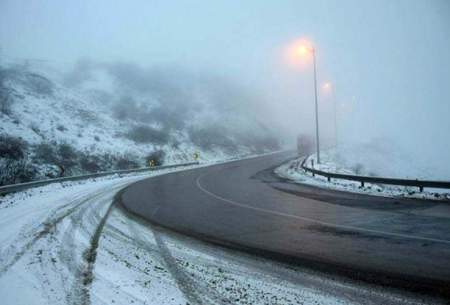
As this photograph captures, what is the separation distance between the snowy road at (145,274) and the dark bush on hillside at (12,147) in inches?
706

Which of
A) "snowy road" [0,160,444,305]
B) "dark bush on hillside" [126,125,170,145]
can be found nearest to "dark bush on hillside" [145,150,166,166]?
"dark bush on hillside" [126,125,170,145]

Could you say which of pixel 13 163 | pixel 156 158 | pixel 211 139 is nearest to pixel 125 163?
pixel 156 158

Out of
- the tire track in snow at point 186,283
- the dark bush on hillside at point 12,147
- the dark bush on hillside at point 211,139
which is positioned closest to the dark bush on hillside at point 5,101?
the dark bush on hillside at point 12,147

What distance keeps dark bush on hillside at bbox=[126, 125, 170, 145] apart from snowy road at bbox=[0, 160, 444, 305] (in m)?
36.2

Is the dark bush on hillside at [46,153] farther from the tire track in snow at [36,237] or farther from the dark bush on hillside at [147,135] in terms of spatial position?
the tire track in snow at [36,237]

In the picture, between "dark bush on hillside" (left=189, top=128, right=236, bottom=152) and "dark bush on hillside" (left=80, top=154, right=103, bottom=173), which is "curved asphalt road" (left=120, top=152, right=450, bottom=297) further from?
"dark bush on hillside" (left=189, top=128, right=236, bottom=152)

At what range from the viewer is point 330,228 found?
29.9 ft

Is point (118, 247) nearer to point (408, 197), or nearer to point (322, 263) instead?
point (322, 263)

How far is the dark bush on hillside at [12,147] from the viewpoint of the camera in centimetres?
2497

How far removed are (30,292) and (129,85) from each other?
73.7 meters

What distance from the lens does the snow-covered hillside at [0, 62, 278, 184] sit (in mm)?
30164

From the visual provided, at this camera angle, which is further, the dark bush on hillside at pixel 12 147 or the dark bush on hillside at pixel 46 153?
the dark bush on hillside at pixel 46 153

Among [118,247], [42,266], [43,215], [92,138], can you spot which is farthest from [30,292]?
[92,138]

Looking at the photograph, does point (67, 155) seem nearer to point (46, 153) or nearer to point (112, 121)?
point (46, 153)
